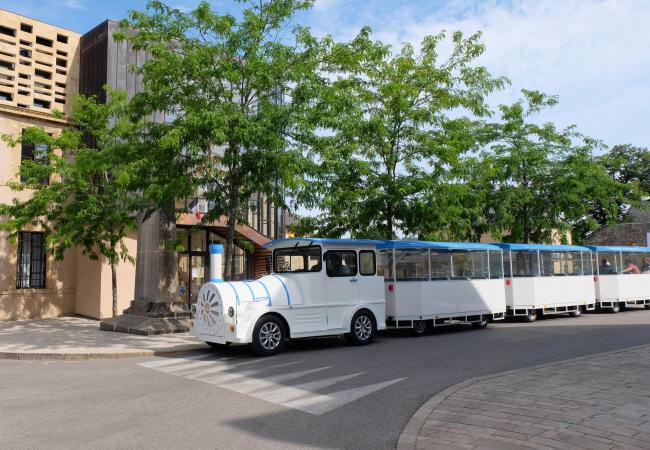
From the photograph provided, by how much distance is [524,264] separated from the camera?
18453 mm

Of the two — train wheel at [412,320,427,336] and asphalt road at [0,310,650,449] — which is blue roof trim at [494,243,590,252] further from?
asphalt road at [0,310,650,449]

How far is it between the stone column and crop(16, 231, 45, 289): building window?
541cm

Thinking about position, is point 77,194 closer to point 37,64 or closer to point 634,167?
point 37,64

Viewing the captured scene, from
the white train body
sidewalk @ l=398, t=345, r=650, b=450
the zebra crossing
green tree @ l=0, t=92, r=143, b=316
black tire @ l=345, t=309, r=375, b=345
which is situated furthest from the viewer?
green tree @ l=0, t=92, r=143, b=316

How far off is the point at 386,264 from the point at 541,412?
8.16 m

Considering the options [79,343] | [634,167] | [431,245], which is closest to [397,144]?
[431,245]

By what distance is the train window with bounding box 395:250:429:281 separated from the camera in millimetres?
14438

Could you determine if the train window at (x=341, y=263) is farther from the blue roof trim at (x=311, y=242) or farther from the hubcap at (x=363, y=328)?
the hubcap at (x=363, y=328)

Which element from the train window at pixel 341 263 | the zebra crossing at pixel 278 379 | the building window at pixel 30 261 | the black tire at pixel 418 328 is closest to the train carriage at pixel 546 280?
the black tire at pixel 418 328

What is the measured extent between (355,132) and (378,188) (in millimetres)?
2005

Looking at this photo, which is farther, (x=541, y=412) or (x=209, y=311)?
(x=209, y=311)

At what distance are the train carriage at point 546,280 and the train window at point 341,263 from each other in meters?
6.73

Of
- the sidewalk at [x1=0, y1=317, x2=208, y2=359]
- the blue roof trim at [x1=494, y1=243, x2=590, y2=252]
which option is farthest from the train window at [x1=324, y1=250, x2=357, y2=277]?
the blue roof trim at [x1=494, y1=243, x2=590, y2=252]

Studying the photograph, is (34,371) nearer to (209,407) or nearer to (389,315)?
(209,407)
